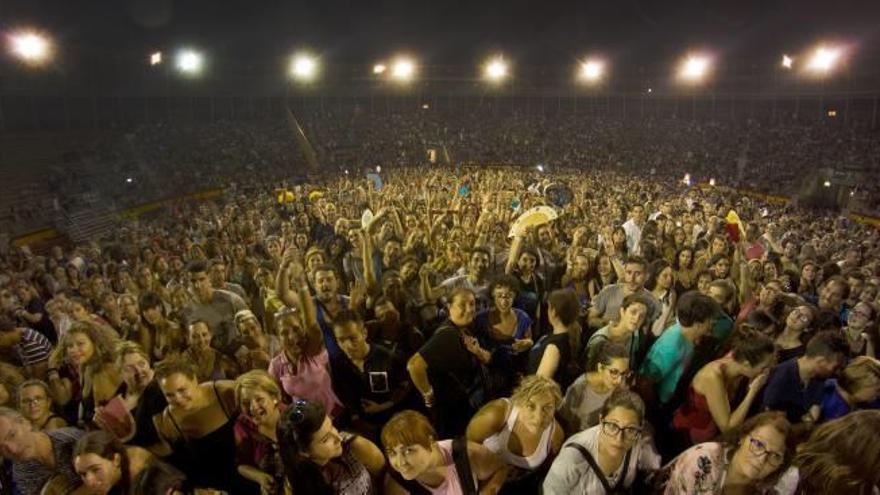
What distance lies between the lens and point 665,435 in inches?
129

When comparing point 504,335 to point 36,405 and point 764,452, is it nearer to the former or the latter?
point 764,452

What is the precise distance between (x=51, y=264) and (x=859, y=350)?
10408 millimetres

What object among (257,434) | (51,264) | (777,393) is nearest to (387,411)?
(257,434)

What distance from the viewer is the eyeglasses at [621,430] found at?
2352 mm

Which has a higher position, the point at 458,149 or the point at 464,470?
the point at 458,149

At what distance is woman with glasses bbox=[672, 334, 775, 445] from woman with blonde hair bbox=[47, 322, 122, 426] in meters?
3.73

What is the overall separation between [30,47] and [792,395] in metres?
27.3

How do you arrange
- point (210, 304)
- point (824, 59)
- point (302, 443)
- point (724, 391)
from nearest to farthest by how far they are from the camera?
point (302, 443)
point (724, 391)
point (210, 304)
point (824, 59)

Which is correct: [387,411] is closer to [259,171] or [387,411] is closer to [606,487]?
[606,487]

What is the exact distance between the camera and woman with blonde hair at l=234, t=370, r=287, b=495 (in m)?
2.83

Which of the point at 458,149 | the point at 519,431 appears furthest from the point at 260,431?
the point at 458,149

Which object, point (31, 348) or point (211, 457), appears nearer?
point (211, 457)

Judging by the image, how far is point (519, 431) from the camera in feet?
8.80

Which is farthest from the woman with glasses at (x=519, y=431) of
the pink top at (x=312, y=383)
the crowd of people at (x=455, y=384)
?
the pink top at (x=312, y=383)
